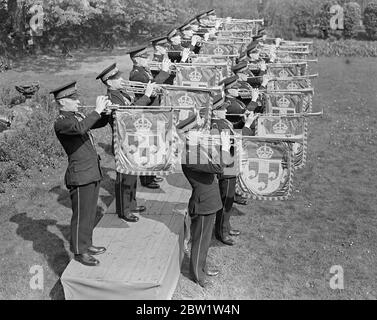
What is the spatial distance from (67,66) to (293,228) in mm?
11892

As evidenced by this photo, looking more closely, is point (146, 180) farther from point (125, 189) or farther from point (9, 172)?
point (9, 172)

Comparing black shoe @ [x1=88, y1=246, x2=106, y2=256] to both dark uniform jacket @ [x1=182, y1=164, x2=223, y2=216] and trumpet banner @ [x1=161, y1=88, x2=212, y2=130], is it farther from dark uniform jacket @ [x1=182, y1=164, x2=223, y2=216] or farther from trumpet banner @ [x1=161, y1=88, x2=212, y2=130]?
trumpet banner @ [x1=161, y1=88, x2=212, y2=130]

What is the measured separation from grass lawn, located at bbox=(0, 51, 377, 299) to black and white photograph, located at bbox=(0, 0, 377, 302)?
0.03 metres

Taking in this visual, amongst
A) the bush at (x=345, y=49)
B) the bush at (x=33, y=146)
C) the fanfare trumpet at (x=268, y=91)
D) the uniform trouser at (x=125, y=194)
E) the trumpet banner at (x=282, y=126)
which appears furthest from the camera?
the bush at (x=345, y=49)

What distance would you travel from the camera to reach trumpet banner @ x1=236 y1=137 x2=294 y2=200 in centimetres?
768

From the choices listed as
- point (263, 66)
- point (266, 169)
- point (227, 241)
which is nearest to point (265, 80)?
point (263, 66)

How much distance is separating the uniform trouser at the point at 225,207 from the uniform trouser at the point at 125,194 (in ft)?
4.20

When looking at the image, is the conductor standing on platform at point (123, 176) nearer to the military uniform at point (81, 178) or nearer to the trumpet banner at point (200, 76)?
the military uniform at point (81, 178)

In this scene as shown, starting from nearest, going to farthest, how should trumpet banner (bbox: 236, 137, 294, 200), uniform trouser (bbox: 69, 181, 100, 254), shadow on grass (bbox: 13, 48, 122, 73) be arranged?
uniform trouser (bbox: 69, 181, 100, 254)
trumpet banner (bbox: 236, 137, 294, 200)
shadow on grass (bbox: 13, 48, 122, 73)

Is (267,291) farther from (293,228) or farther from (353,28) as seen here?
(353,28)

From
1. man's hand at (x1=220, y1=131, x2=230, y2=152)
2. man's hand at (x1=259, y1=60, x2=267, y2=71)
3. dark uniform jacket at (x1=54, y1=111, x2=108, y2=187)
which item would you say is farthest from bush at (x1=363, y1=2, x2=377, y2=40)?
dark uniform jacket at (x1=54, y1=111, x2=108, y2=187)

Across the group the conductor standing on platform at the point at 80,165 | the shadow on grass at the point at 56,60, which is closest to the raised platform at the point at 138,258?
the conductor standing on platform at the point at 80,165

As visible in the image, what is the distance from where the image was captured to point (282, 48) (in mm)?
14117

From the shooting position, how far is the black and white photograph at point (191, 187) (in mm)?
6797
